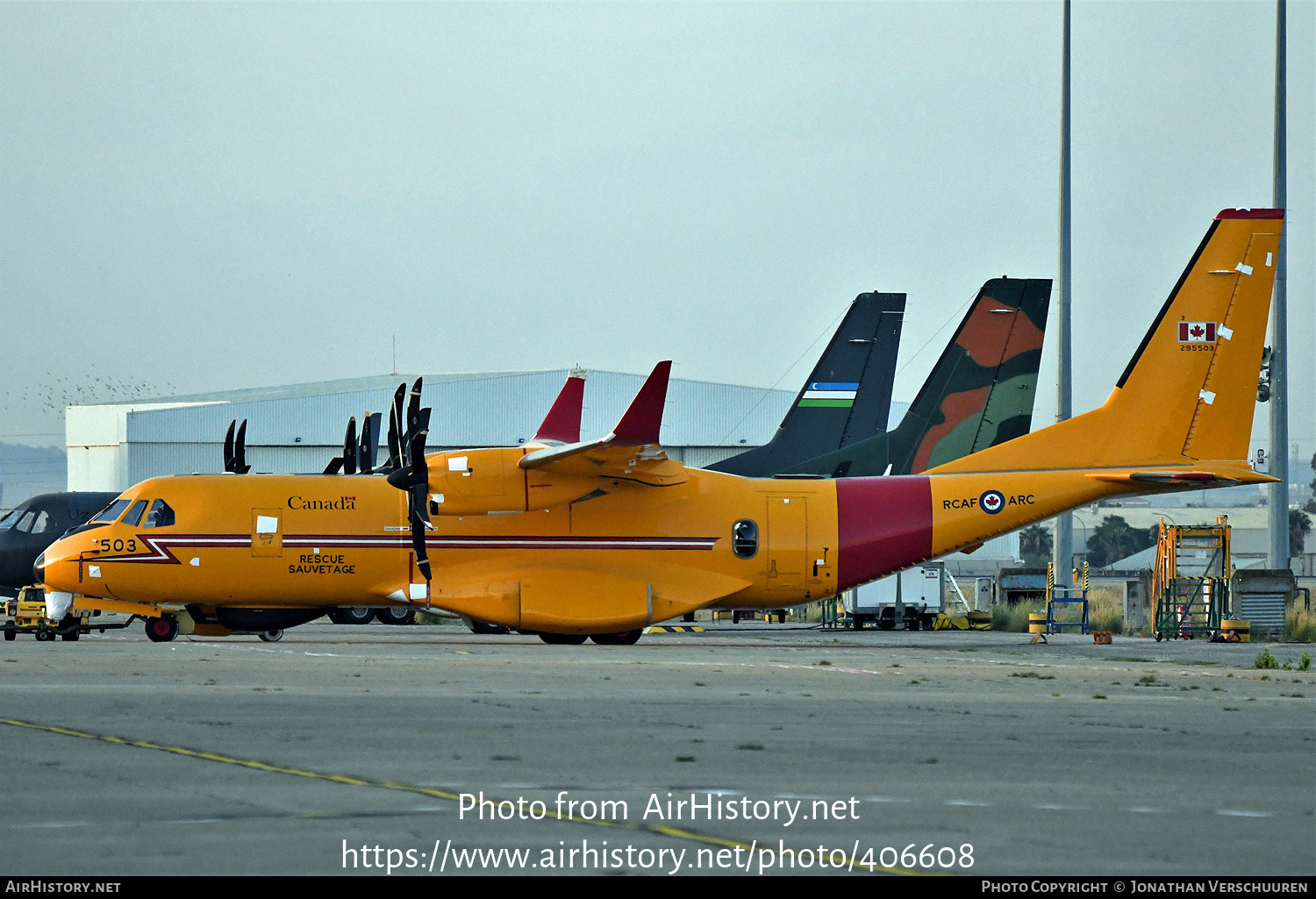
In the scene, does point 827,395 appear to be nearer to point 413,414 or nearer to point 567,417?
point 567,417

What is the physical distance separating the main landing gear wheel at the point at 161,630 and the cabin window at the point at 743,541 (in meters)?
11.3

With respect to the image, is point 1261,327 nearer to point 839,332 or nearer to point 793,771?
point 839,332

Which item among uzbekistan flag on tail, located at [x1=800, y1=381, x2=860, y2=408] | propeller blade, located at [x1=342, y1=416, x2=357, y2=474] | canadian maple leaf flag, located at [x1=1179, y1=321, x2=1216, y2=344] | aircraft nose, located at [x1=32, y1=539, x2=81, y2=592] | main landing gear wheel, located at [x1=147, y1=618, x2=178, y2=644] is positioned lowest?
main landing gear wheel, located at [x1=147, y1=618, x2=178, y2=644]

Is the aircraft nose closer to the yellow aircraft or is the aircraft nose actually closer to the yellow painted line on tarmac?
the yellow aircraft

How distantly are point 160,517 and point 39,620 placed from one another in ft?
21.0

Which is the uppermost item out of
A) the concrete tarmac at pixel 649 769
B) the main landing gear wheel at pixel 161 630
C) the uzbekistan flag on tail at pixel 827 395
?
the uzbekistan flag on tail at pixel 827 395

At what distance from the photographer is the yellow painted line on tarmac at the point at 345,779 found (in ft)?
25.1

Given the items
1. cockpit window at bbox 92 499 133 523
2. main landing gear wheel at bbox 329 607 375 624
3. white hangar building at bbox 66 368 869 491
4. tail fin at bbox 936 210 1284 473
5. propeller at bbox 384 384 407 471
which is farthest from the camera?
white hangar building at bbox 66 368 869 491

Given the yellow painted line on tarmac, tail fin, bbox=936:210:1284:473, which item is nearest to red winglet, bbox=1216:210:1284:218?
tail fin, bbox=936:210:1284:473

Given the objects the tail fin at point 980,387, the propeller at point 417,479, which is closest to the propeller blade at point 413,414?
the propeller at point 417,479

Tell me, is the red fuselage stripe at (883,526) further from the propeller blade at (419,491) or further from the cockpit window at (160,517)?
the cockpit window at (160,517)

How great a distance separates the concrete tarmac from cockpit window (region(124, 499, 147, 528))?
6063 mm

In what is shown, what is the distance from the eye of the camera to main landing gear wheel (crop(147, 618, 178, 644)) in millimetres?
26922
